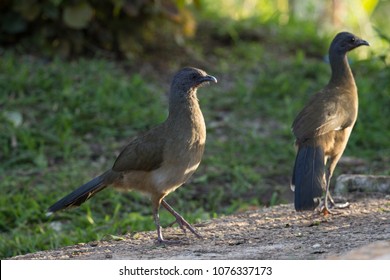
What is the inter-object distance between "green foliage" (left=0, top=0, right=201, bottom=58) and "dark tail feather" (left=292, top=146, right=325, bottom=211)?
173 inches

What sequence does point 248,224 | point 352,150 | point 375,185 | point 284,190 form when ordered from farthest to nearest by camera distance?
1. point 352,150
2. point 284,190
3. point 375,185
4. point 248,224

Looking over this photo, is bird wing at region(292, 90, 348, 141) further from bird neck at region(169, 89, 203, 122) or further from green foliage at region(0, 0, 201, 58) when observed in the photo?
green foliage at region(0, 0, 201, 58)

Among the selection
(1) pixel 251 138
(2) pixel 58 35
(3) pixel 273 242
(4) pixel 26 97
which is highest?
(2) pixel 58 35

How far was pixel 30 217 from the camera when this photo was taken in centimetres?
745

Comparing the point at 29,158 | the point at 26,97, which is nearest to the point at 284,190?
the point at 29,158

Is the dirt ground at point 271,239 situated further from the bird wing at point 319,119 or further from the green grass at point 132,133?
the green grass at point 132,133

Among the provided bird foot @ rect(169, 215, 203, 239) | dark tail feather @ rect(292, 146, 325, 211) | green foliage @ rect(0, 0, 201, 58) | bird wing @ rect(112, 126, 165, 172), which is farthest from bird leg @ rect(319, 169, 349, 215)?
green foliage @ rect(0, 0, 201, 58)

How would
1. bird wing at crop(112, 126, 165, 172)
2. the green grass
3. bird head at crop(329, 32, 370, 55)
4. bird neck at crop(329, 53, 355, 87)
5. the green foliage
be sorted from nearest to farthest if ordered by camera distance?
bird wing at crop(112, 126, 165, 172) < bird neck at crop(329, 53, 355, 87) < bird head at crop(329, 32, 370, 55) < the green grass < the green foliage

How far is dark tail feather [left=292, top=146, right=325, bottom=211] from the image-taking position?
5945mm

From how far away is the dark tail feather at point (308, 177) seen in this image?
5.94 metres

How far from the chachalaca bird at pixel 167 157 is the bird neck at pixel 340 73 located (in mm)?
1448

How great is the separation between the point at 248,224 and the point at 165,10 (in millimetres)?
4826

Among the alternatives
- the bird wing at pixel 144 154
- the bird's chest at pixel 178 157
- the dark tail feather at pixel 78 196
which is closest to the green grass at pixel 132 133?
the dark tail feather at pixel 78 196

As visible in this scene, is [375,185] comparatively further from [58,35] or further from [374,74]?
[58,35]
